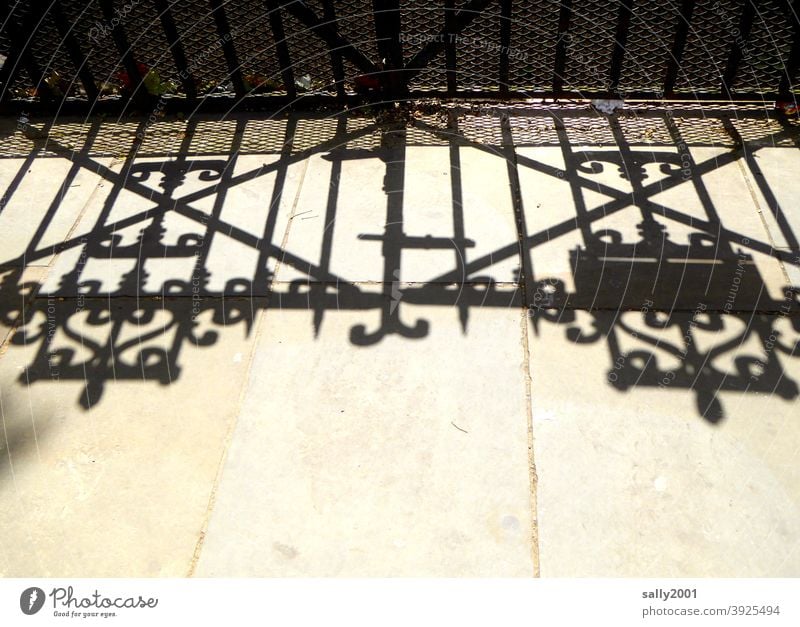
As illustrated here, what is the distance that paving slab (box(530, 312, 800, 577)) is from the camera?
2689 millimetres

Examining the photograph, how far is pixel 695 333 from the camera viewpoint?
3.54 m

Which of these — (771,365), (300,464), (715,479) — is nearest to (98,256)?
(300,464)

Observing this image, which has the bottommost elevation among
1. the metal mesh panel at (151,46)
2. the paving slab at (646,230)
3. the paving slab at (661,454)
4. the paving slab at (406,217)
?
the paving slab at (661,454)

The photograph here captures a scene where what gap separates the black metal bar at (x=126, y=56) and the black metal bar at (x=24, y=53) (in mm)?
681

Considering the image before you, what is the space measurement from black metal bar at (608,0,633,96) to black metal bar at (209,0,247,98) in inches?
130

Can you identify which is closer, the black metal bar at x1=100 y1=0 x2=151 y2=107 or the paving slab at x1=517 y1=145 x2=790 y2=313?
the paving slab at x1=517 y1=145 x2=790 y2=313

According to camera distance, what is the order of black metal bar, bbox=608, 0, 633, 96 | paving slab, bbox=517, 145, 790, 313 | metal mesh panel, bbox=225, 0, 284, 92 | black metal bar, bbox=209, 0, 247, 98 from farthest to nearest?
metal mesh panel, bbox=225, 0, 284, 92 < black metal bar, bbox=209, 0, 247, 98 < black metal bar, bbox=608, 0, 633, 96 < paving slab, bbox=517, 145, 790, 313

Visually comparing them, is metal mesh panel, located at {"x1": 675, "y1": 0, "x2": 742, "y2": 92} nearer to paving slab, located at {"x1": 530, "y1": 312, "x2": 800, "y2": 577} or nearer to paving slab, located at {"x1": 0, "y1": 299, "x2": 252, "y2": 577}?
paving slab, located at {"x1": 530, "y1": 312, "x2": 800, "y2": 577}

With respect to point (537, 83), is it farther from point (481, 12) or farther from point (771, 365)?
point (771, 365)

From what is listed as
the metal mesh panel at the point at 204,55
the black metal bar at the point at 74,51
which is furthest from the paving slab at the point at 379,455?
the black metal bar at the point at 74,51

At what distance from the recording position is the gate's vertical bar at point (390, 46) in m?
5.10

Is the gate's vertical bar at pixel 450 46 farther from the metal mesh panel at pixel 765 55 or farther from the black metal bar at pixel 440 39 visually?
the metal mesh panel at pixel 765 55

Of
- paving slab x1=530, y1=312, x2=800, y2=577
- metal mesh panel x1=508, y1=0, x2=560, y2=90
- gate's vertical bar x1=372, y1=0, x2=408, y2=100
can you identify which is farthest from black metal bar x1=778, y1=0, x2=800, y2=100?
gate's vertical bar x1=372, y1=0, x2=408, y2=100

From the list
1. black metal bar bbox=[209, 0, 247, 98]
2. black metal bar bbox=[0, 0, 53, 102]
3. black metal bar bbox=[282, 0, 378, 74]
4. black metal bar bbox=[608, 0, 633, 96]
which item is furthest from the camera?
black metal bar bbox=[0, 0, 53, 102]
